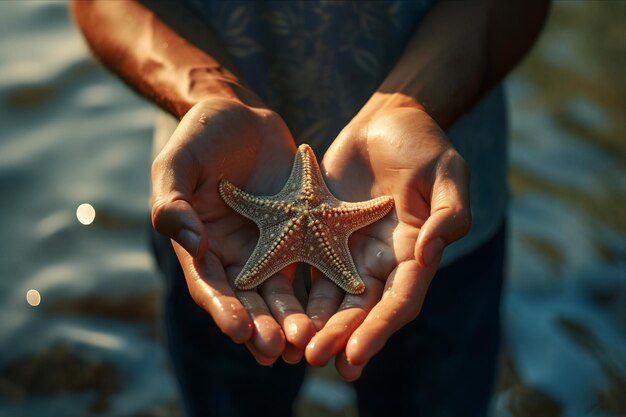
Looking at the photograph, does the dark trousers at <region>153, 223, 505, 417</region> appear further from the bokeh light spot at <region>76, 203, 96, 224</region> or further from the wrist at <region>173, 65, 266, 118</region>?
the bokeh light spot at <region>76, 203, 96, 224</region>

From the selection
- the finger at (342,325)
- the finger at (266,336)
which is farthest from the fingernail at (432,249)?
the finger at (266,336)

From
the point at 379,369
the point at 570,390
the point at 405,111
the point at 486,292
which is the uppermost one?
the point at 405,111

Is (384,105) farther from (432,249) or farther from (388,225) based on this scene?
(432,249)

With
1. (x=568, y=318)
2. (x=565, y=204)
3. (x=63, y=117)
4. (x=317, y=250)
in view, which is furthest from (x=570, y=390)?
(x=63, y=117)

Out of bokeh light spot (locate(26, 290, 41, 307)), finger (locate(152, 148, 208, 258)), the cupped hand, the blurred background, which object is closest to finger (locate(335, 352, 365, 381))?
the cupped hand

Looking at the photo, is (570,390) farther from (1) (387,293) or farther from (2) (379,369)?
(1) (387,293)

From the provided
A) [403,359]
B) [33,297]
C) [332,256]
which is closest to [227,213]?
[332,256]

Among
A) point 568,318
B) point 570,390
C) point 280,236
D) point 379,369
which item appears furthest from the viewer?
point 568,318

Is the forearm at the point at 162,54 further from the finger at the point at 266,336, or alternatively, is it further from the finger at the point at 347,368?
the finger at the point at 347,368
